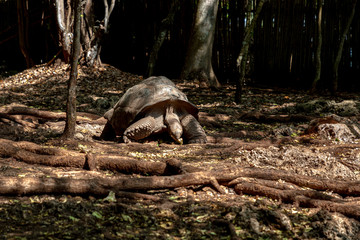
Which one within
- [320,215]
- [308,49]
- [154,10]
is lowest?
[320,215]

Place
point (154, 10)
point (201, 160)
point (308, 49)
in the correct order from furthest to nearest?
point (154, 10)
point (308, 49)
point (201, 160)

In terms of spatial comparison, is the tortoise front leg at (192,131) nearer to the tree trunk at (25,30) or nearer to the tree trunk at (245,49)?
the tree trunk at (245,49)

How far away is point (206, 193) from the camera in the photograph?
3.78 m

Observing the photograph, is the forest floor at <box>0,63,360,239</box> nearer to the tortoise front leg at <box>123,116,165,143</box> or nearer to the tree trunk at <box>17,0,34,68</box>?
the tortoise front leg at <box>123,116,165,143</box>

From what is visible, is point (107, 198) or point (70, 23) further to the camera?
point (70, 23)

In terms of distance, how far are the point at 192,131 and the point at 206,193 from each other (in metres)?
2.47

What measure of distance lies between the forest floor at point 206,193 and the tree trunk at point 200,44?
324cm

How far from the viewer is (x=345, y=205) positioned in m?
3.30

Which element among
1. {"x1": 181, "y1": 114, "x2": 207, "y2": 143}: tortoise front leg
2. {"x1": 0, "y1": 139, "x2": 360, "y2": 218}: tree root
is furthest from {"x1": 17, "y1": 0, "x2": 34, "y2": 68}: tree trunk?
{"x1": 0, "y1": 139, "x2": 360, "y2": 218}: tree root

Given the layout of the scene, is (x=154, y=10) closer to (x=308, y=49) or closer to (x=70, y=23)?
(x=70, y=23)

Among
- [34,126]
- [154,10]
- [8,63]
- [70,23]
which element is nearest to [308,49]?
[154,10]

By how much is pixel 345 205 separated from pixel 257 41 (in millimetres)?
10916

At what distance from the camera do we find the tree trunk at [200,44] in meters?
12.0

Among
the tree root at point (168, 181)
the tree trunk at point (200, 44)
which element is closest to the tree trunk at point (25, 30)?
the tree trunk at point (200, 44)
